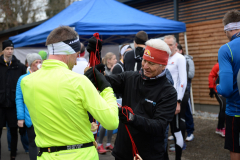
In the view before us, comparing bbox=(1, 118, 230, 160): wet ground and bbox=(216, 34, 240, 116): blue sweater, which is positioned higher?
bbox=(216, 34, 240, 116): blue sweater

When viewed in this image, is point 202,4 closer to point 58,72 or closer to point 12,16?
point 58,72

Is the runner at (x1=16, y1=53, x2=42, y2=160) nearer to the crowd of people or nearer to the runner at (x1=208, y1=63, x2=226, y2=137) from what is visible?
the crowd of people

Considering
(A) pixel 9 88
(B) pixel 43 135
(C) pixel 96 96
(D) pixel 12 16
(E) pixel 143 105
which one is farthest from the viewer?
(D) pixel 12 16

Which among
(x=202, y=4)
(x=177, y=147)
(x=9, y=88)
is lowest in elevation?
(x=177, y=147)

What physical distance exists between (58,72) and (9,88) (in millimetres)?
3524

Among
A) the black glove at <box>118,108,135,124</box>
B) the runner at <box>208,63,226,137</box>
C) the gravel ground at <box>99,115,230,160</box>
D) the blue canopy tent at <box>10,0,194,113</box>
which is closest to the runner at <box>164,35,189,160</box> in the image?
the gravel ground at <box>99,115,230,160</box>

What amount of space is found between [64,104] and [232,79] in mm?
1867

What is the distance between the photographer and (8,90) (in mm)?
4664

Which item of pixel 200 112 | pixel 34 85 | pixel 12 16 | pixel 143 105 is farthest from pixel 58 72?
pixel 12 16

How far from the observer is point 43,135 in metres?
1.73

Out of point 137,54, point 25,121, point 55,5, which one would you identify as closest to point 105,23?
point 137,54

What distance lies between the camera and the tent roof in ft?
21.0

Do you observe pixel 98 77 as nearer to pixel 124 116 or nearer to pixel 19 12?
pixel 124 116

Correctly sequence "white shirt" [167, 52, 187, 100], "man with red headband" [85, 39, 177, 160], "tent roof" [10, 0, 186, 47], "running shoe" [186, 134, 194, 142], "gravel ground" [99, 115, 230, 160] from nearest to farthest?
1. "man with red headband" [85, 39, 177, 160]
2. "white shirt" [167, 52, 187, 100]
3. "gravel ground" [99, 115, 230, 160]
4. "running shoe" [186, 134, 194, 142]
5. "tent roof" [10, 0, 186, 47]
